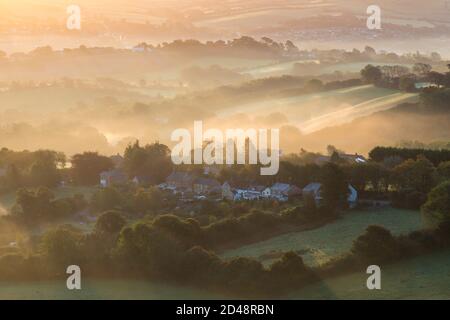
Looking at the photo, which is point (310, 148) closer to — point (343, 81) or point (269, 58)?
point (343, 81)

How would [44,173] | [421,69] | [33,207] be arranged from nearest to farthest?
[33,207] < [44,173] < [421,69]

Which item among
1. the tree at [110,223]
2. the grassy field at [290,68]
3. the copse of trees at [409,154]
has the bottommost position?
the tree at [110,223]

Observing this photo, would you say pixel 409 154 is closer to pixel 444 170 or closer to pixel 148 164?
pixel 444 170

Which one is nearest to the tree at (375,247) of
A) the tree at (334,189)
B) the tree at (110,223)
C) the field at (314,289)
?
the field at (314,289)

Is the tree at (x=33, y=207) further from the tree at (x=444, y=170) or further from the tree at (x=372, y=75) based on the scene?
the tree at (x=372, y=75)

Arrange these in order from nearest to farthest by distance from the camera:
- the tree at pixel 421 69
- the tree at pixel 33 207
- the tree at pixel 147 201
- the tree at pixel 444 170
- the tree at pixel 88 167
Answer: the tree at pixel 33 207 < the tree at pixel 147 201 < the tree at pixel 444 170 < the tree at pixel 88 167 < the tree at pixel 421 69

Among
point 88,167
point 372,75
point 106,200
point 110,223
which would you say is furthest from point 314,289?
point 372,75

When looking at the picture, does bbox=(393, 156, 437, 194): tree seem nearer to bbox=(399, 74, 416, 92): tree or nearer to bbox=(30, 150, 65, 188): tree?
bbox=(30, 150, 65, 188): tree
